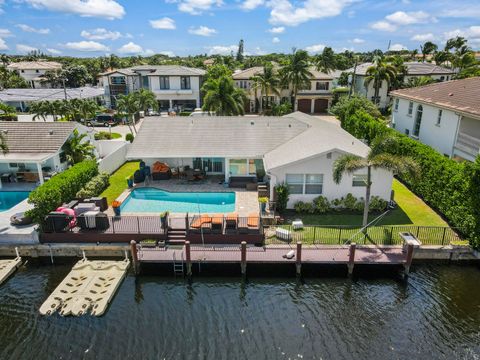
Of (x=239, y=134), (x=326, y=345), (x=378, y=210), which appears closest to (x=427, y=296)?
(x=326, y=345)

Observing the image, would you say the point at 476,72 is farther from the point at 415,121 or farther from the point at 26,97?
the point at 26,97

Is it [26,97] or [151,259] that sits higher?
[26,97]

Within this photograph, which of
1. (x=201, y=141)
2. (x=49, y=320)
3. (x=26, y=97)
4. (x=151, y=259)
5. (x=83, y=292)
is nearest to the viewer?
(x=49, y=320)

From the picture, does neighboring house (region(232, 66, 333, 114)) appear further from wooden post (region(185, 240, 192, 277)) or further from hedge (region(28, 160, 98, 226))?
wooden post (region(185, 240, 192, 277))

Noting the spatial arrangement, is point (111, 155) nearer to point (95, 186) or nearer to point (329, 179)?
point (95, 186)

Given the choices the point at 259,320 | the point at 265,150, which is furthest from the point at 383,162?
the point at 265,150

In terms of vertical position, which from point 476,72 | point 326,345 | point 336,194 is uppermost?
point 476,72

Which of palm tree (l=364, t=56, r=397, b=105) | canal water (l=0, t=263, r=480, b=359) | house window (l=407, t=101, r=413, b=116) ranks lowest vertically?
canal water (l=0, t=263, r=480, b=359)

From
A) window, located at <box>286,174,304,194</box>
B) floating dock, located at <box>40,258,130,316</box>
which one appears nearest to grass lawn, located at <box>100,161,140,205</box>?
floating dock, located at <box>40,258,130,316</box>
